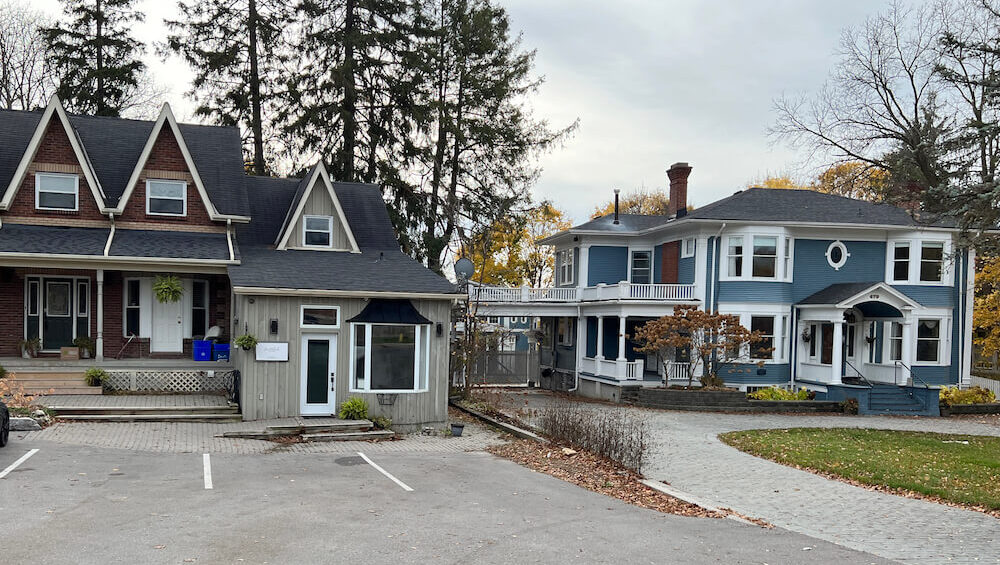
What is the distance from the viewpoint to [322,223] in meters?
23.0

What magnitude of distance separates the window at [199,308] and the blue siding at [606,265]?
52.4ft

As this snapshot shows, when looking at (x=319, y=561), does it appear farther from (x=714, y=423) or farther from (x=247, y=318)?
(x=714, y=423)

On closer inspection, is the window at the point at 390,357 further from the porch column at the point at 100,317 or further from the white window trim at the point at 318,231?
the porch column at the point at 100,317

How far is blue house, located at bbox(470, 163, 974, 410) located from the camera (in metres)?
28.7

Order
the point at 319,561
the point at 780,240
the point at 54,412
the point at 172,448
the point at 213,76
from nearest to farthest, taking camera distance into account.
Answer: the point at 319,561
the point at 172,448
the point at 54,412
the point at 780,240
the point at 213,76

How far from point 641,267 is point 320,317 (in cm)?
1790

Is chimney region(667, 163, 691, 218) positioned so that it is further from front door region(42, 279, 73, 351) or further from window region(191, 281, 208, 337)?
front door region(42, 279, 73, 351)

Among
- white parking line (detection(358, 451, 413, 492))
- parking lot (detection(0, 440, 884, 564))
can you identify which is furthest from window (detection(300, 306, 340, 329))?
parking lot (detection(0, 440, 884, 564))

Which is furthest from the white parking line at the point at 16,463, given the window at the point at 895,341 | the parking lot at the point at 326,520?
the window at the point at 895,341

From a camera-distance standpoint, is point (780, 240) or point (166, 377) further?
point (780, 240)

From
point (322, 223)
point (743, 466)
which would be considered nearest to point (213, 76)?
point (322, 223)

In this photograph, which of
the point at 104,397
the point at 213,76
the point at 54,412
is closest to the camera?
the point at 54,412

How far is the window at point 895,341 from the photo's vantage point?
97.4 feet

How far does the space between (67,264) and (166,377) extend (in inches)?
151
